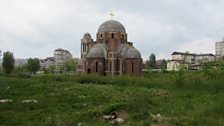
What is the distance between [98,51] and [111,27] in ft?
17.9

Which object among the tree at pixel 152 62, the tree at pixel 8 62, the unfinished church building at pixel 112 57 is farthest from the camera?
the tree at pixel 152 62

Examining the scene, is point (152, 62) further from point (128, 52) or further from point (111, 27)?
point (128, 52)

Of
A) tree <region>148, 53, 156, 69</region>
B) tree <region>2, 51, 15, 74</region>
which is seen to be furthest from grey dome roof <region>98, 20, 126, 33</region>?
tree <region>148, 53, 156, 69</region>

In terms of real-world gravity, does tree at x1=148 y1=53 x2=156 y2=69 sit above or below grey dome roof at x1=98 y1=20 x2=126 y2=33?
below

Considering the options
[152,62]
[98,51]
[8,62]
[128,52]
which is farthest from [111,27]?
[152,62]

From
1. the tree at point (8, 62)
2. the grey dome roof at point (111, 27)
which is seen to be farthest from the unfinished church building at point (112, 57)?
the tree at point (8, 62)

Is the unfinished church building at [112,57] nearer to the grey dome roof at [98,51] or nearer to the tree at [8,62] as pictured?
the grey dome roof at [98,51]

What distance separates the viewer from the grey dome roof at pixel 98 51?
55550 mm

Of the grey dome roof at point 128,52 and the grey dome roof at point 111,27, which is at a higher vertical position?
the grey dome roof at point 111,27

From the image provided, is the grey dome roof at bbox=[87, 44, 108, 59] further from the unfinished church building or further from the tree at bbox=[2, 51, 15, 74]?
the tree at bbox=[2, 51, 15, 74]

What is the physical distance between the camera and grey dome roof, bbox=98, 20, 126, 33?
5862 centimetres

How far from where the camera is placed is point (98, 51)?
5584 centimetres

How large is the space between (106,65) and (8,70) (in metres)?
36.0

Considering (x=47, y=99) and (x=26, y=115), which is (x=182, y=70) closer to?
(x=47, y=99)
